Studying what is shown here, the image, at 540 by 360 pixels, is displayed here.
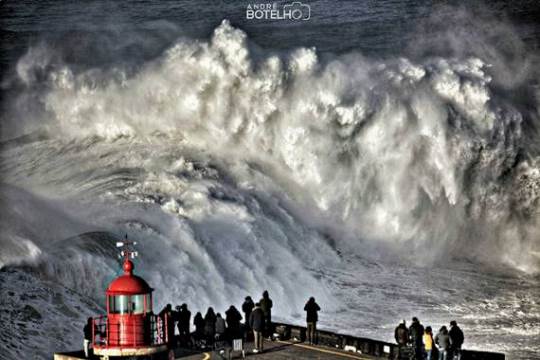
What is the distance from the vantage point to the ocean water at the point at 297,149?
138ft

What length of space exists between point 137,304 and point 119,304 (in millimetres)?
307

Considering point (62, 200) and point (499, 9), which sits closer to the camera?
point (62, 200)

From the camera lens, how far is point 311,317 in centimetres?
2459

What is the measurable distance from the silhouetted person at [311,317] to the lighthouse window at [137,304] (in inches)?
175

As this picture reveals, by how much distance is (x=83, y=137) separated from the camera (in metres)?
48.0

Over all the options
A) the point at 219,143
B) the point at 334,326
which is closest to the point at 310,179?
the point at 219,143

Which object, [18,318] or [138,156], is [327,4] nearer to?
[138,156]

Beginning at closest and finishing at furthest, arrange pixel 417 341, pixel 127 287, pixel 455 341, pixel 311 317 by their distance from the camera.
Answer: pixel 127 287
pixel 455 341
pixel 417 341
pixel 311 317

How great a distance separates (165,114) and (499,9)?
18490mm

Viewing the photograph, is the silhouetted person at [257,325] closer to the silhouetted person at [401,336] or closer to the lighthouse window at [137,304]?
the silhouetted person at [401,336]

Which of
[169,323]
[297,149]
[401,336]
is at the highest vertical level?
[297,149]

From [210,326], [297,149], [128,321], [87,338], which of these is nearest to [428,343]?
[210,326]

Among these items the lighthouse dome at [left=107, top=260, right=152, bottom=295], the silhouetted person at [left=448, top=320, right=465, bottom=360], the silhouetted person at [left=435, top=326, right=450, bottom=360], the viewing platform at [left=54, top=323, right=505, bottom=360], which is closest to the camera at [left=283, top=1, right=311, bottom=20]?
the viewing platform at [left=54, top=323, right=505, bottom=360]

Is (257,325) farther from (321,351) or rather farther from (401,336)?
(401,336)
